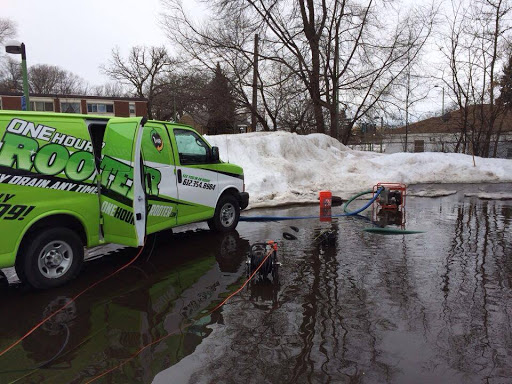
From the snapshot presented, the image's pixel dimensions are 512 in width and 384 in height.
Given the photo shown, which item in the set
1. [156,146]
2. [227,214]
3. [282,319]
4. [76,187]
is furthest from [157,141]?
[282,319]

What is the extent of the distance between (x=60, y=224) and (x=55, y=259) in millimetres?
460

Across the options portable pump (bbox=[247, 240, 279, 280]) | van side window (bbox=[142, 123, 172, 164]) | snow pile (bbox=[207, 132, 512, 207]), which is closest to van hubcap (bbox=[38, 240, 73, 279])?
van side window (bbox=[142, 123, 172, 164])

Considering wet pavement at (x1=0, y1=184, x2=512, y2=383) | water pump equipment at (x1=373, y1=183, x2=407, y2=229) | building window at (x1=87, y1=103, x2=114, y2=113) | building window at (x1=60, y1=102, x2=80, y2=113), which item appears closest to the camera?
wet pavement at (x1=0, y1=184, x2=512, y2=383)

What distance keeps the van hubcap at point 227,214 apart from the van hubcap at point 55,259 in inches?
133

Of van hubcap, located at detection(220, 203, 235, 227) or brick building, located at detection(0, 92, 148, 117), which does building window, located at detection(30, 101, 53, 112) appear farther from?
van hubcap, located at detection(220, 203, 235, 227)

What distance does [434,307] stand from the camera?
178 inches

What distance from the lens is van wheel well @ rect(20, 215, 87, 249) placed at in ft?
16.3

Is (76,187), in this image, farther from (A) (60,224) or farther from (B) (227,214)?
(B) (227,214)

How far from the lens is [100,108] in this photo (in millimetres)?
61531

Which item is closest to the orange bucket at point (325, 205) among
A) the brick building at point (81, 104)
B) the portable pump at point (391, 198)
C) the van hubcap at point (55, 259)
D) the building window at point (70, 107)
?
the portable pump at point (391, 198)

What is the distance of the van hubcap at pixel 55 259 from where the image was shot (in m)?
5.09

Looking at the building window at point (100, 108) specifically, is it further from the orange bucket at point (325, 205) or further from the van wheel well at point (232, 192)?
the van wheel well at point (232, 192)

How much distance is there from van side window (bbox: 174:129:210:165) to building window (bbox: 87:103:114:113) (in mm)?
59105

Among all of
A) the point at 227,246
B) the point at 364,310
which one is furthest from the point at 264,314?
the point at 227,246
